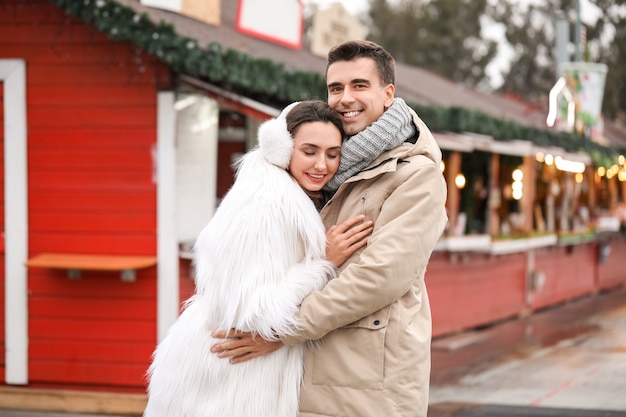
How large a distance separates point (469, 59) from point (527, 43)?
3876 millimetres

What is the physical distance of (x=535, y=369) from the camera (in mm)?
8828

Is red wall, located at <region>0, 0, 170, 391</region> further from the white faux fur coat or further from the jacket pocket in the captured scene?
the jacket pocket

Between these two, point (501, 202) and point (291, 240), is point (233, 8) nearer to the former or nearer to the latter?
point (501, 202)

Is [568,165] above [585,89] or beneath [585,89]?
beneath

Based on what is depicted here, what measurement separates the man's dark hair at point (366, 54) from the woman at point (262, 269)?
0.19 m

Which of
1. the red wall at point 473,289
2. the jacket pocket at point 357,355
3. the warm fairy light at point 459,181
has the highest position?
the warm fairy light at point 459,181

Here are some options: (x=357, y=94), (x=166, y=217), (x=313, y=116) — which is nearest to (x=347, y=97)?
(x=357, y=94)

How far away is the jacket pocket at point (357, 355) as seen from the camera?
9.68 feet

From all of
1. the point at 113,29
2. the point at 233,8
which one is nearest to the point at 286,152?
the point at 113,29

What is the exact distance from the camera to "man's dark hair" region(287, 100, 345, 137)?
3.10m

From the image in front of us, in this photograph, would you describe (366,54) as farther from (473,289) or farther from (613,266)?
(613,266)

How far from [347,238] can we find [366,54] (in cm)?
63

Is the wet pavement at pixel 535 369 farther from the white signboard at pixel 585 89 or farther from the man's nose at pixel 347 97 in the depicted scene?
the man's nose at pixel 347 97

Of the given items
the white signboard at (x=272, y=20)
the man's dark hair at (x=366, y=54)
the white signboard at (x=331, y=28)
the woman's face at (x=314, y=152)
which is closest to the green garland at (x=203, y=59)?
the white signboard at (x=272, y=20)
